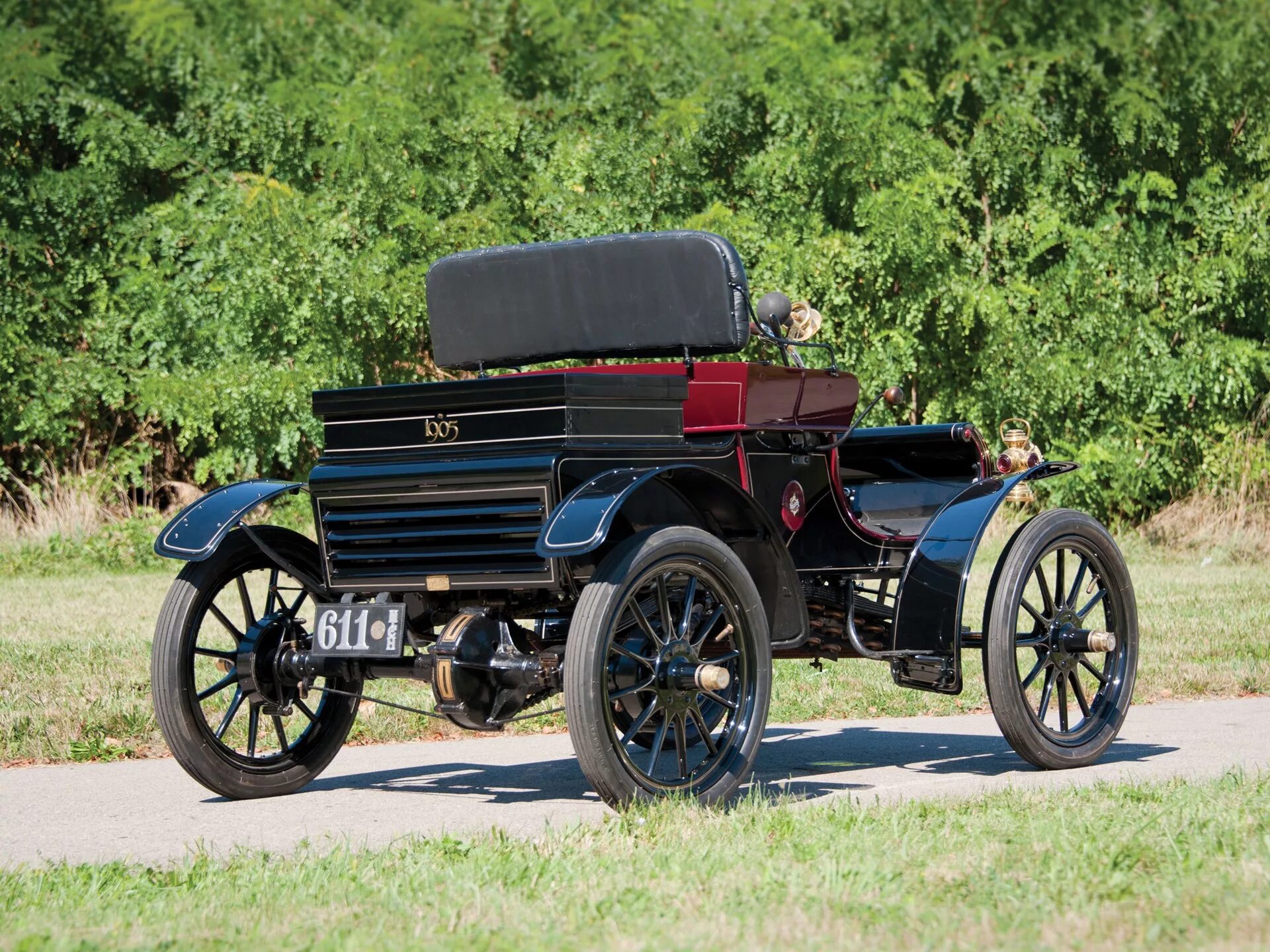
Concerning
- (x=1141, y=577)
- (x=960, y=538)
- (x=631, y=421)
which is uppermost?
(x=631, y=421)

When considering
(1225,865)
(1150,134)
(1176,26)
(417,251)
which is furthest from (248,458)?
(1225,865)

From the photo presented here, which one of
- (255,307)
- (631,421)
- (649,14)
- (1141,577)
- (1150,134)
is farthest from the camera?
(649,14)

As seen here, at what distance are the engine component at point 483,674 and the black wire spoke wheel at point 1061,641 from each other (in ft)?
6.00

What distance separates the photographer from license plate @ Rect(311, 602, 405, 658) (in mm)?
5543

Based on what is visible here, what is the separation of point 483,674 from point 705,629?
77cm

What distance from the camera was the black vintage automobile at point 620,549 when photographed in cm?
547

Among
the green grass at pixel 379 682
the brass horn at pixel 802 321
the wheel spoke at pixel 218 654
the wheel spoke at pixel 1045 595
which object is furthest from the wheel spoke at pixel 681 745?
the green grass at pixel 379 682

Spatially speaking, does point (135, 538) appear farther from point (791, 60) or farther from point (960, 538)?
point (960, 538)

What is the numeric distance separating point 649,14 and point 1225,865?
18.3m

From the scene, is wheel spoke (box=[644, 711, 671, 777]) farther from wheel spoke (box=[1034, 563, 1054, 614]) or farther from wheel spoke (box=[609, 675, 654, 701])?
wheel spoke (box=[1034, 563, 1054, 614])

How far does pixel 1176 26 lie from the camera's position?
63.4 ft

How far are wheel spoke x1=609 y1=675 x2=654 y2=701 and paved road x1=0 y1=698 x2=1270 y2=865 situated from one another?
19.0 inches

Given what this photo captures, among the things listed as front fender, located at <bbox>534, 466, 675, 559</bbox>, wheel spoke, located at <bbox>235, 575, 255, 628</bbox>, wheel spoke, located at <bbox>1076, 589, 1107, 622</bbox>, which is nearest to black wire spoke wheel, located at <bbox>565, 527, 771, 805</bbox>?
front fender, located at <bbox>534, 466, 675, 559</bbox>

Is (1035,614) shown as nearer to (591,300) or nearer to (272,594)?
(591,300)
